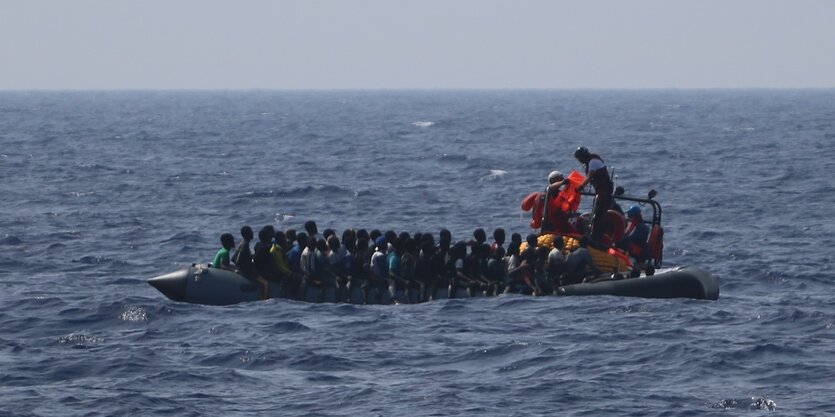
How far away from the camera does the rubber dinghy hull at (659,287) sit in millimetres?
25578

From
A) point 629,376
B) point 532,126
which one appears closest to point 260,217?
point 629,376

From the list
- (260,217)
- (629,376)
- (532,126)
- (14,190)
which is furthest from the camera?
(532,126)

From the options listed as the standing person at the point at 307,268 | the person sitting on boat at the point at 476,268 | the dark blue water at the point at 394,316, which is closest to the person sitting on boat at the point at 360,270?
the dark blue water at the point at 394,316

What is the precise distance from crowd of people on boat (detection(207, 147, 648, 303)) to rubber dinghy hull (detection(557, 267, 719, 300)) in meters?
0.33

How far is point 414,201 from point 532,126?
6232cm

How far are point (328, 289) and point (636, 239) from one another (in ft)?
17.7

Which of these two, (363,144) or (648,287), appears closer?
(648,287)

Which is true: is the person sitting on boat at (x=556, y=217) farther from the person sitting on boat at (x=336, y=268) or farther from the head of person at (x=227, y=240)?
the head of person at (x=227, y=240)

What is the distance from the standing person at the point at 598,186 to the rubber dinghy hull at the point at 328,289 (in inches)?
45.4

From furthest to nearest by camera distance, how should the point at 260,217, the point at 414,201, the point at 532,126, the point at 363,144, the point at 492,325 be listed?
the point at 532,126
the point at 363,144
the point at 414,201
the point at 260,217
the point at 492,325

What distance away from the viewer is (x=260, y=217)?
1657 inches

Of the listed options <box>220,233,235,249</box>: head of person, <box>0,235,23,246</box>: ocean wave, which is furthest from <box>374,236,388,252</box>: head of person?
<box>0,235,23,246</box>: ocean wave

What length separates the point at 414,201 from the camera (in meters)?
46.1

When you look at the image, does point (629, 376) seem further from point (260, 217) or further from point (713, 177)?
point (713, 177)
